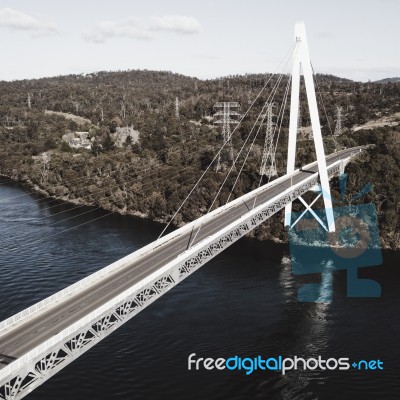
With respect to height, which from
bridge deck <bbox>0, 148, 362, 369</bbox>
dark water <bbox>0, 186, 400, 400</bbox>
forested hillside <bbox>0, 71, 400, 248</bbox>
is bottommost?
dark water <bbox>0, 186, 400, 400</bbox>

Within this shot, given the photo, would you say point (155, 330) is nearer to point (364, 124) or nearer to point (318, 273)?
point (318, 273)

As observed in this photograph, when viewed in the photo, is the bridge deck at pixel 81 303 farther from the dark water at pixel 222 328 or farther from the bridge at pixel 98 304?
the dark water at pixel 222 328

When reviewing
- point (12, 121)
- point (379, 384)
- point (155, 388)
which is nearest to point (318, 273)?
point (379, 384)

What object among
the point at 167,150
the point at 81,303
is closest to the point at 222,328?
the point at 81,303

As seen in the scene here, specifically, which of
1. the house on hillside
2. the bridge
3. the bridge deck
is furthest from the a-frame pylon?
the house on hillside

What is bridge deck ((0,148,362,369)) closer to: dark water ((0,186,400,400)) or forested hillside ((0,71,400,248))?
dark water ((0,186,400,400))

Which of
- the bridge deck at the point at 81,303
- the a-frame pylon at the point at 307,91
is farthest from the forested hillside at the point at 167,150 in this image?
the bridge deck at the point at 81,303
